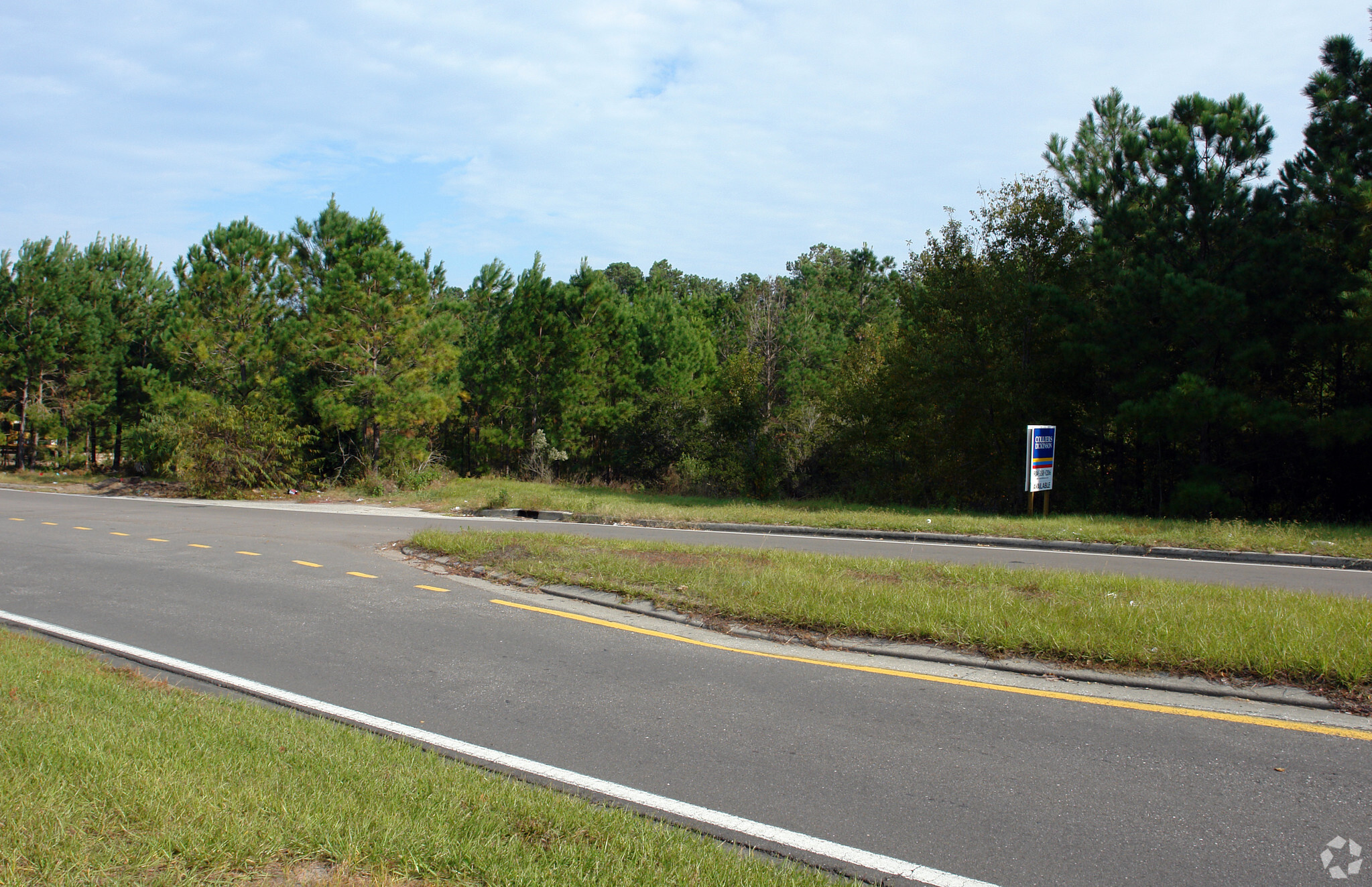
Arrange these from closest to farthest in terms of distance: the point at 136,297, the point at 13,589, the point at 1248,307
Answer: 1. the point at 13,589
2. the point at 1248,307
3. the point at 136,297

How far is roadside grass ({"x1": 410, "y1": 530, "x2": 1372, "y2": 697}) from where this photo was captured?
21.1 feet

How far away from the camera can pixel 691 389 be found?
3344 cm

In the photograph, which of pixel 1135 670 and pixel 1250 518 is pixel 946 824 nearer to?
pixel 1135 670

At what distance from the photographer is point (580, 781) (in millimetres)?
4746

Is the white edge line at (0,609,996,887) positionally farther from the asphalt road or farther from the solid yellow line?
the solid yellow line

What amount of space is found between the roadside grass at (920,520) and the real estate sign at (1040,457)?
2.62ft

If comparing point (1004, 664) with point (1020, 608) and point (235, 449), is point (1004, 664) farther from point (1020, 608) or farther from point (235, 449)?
point (235, 449)

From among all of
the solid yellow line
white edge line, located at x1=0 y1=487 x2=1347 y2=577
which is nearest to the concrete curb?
the solid yellow line

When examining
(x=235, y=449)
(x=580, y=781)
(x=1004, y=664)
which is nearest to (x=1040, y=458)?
(x=1004, y=664)

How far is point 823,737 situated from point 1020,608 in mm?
3417

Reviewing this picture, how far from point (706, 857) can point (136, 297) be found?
4790 centimetres

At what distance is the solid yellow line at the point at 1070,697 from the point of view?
17.6ft

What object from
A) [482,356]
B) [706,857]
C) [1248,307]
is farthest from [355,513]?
[1248,307]

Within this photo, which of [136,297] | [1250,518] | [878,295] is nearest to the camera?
[1250,518]
